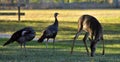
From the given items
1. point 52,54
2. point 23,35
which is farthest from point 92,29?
point 23,35

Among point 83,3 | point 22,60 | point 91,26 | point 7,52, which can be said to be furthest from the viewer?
point 83,3

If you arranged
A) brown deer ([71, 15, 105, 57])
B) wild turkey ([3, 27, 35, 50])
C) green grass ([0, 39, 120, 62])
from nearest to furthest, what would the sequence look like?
green grass ([0, 39, 120, 62])
brown deer ([71, 15, 105, 57])
wild turkey ([3, 27, 35, 50])

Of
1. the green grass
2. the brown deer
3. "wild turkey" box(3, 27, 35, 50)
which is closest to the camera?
the green grass

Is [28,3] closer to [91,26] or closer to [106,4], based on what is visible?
[106,4]

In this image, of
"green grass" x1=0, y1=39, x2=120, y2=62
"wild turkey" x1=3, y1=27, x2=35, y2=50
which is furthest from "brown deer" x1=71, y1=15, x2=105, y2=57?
"wild turkey" x1=3, y1=27, x2=35, y2=50

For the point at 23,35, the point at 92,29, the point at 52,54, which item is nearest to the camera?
the point at 23,35

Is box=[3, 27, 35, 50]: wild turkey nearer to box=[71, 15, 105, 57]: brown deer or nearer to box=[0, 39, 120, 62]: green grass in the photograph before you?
box=[0, 39, 120, 62]: green grass

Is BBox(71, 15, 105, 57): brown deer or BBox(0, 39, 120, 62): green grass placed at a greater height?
BBox(71, 15, 105, 57): brown deer

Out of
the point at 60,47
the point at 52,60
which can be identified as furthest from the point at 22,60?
the point at 60,47

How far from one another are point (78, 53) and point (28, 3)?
A: 2577 inches

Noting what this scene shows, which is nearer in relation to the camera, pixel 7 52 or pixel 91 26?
pixel 91 26

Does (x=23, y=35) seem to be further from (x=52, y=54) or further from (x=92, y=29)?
(x=92, y=29)

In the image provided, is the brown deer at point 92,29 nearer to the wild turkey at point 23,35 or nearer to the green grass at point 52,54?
the green grass at point 52,54

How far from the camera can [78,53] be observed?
787 inches
